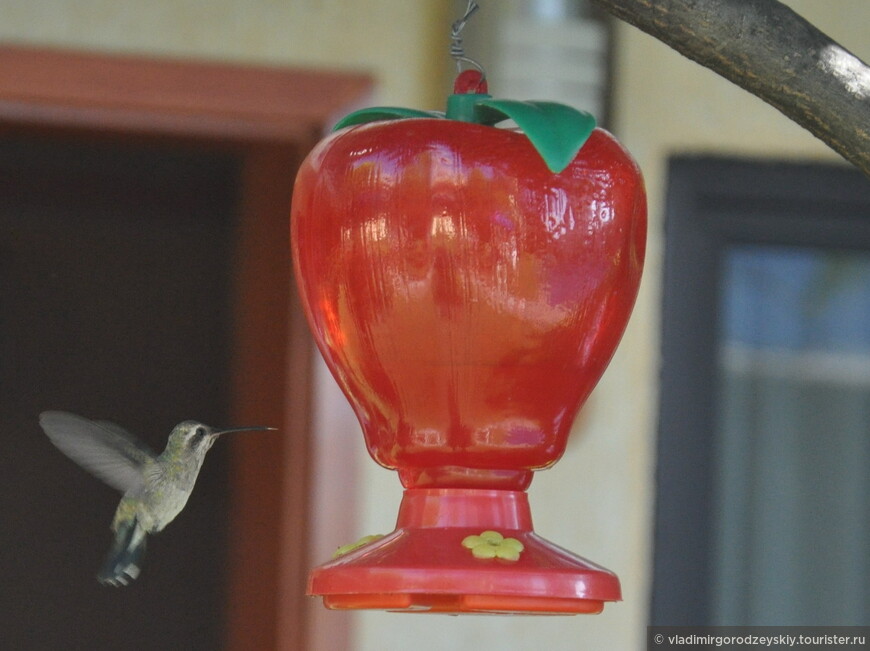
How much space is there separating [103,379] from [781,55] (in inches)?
101

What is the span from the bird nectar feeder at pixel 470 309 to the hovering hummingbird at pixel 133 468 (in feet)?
1.33

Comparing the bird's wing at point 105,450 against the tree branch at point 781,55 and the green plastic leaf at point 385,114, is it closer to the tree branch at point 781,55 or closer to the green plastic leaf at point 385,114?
the green plastic leaf at point 385,114

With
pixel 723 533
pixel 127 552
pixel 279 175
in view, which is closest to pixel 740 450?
pixel 723 533

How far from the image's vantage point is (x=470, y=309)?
1257 millimetres

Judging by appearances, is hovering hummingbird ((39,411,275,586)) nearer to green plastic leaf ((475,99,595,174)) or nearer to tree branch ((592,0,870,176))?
green plastic leaf ((475,99,595,174))

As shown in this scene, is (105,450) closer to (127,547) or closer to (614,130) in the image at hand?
(127,547)

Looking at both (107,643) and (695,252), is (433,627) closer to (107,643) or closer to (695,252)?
(695,252)

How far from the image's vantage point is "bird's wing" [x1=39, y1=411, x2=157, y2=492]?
68.8 inches

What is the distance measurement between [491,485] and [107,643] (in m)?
2.43

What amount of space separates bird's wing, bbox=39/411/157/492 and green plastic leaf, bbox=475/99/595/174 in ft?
2.45

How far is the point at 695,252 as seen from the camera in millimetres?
2781

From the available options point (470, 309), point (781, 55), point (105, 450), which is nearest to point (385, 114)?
point (470, 309)

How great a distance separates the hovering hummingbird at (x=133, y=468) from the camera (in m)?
1.70

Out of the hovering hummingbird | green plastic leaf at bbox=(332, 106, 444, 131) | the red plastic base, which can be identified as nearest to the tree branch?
green plastic leaf at bbox=(332, 106, 444, 131)
